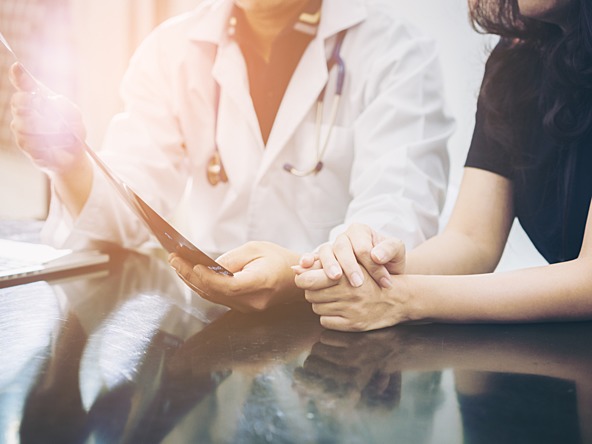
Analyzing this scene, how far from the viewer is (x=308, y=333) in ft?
1.93

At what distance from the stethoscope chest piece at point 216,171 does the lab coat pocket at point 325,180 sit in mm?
159

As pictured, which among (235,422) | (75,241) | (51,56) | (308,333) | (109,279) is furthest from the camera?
(51,56)

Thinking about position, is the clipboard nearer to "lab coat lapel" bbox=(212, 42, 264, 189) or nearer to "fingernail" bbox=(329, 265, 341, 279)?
"fingernail" bbox=(329, 265, 341, 279)

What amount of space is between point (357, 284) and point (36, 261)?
20.5 inches

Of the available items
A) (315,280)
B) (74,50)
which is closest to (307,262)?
(315,280)

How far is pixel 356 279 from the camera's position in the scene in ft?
1.99

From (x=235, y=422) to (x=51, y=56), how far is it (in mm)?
1599

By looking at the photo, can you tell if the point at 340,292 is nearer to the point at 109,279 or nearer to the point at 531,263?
the point at 109,279

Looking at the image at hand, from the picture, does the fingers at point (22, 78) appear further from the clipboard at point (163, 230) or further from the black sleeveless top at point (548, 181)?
the black sleeveless top at point (548, 181)

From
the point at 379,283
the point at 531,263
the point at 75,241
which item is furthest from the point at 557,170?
the point at 75,241

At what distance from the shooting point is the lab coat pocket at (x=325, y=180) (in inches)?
48.0

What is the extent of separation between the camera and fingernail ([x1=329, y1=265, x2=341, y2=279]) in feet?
2.00

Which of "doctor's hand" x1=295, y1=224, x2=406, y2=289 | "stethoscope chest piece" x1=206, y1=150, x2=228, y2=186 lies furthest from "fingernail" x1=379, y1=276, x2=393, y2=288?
"stethoscope chest piece" x1=206, y1=150, x2=228, y2=186

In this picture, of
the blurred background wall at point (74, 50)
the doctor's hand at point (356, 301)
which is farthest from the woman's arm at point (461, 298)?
the blurred background wall at point (74, 50)
